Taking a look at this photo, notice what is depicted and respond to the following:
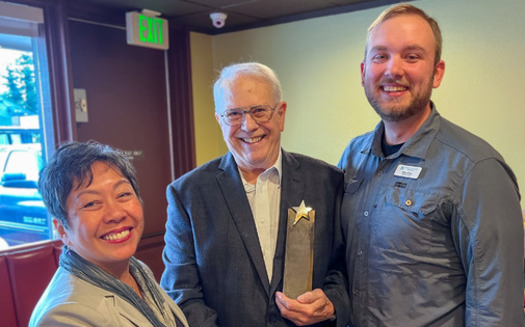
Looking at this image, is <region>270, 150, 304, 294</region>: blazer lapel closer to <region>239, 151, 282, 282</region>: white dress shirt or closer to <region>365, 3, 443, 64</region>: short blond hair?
<region>239, 151, 282, 282</region>: white dress shirt

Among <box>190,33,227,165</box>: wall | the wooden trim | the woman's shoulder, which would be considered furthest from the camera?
<box>190,33,227,165</box>: wall

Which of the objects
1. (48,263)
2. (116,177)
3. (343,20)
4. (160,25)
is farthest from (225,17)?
A: (116,177)

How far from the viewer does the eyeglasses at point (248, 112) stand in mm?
1413

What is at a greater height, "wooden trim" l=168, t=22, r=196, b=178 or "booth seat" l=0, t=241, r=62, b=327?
"wooden trim" l=168, t=22, r=196, b=178

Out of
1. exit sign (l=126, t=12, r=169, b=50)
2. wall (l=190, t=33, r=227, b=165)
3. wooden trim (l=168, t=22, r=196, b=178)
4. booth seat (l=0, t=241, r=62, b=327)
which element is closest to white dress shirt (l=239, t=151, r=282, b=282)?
booth seat (l=0, t=241, r=62, b=327)

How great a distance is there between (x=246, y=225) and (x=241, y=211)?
50 millimetres

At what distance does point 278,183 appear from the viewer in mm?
1479

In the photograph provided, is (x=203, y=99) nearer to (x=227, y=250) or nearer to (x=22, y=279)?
(x=22, y=279)

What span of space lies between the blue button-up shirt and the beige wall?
1696 millimetres

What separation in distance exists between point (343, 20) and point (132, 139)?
1.92 m

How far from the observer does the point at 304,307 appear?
131 cm

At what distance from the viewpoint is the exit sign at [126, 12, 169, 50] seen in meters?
3.10

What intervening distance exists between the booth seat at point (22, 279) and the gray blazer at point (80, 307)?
118 centimetres

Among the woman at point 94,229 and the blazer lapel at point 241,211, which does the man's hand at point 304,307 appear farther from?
the woman at point 94,229
